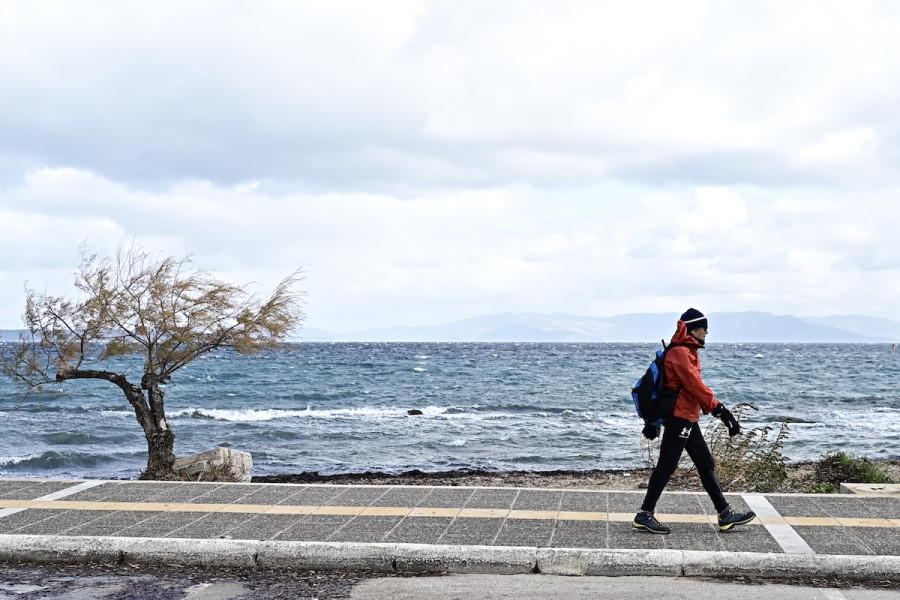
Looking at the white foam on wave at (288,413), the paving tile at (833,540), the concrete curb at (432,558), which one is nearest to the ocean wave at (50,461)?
the white foam on wave at (288,413)

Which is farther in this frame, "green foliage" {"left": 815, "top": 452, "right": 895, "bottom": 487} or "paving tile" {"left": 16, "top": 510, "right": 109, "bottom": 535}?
"green foliage" {"left": 815, "top": 452, "right": 895, "bottom": 487}

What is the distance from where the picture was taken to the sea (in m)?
20.9

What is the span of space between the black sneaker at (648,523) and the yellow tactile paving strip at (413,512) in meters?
0.43

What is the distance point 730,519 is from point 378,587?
2913mm

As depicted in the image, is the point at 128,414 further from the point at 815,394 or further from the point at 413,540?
the point at 815,394

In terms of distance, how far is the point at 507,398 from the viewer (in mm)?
41312

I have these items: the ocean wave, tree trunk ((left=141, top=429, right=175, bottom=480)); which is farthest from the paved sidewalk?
the ocean wave

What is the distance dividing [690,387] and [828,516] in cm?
207

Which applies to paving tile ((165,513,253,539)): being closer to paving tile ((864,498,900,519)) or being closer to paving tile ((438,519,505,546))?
paving tile ((438,519,505,546))

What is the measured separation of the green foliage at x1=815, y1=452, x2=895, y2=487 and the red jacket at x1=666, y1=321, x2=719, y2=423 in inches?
247

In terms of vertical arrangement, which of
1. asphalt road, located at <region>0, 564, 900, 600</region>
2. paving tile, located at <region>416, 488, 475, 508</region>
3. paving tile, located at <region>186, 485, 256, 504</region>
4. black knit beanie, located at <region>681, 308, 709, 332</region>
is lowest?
asphalt road, located at <region>0, 564, 900, 600</region>

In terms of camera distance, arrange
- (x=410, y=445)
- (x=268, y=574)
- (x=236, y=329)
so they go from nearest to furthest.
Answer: (x=268, y=574) < (x=236, y=329) < (x=410, y=445)

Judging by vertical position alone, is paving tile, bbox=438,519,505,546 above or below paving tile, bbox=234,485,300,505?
above

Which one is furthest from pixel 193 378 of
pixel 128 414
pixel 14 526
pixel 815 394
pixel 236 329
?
pixel 14 526
